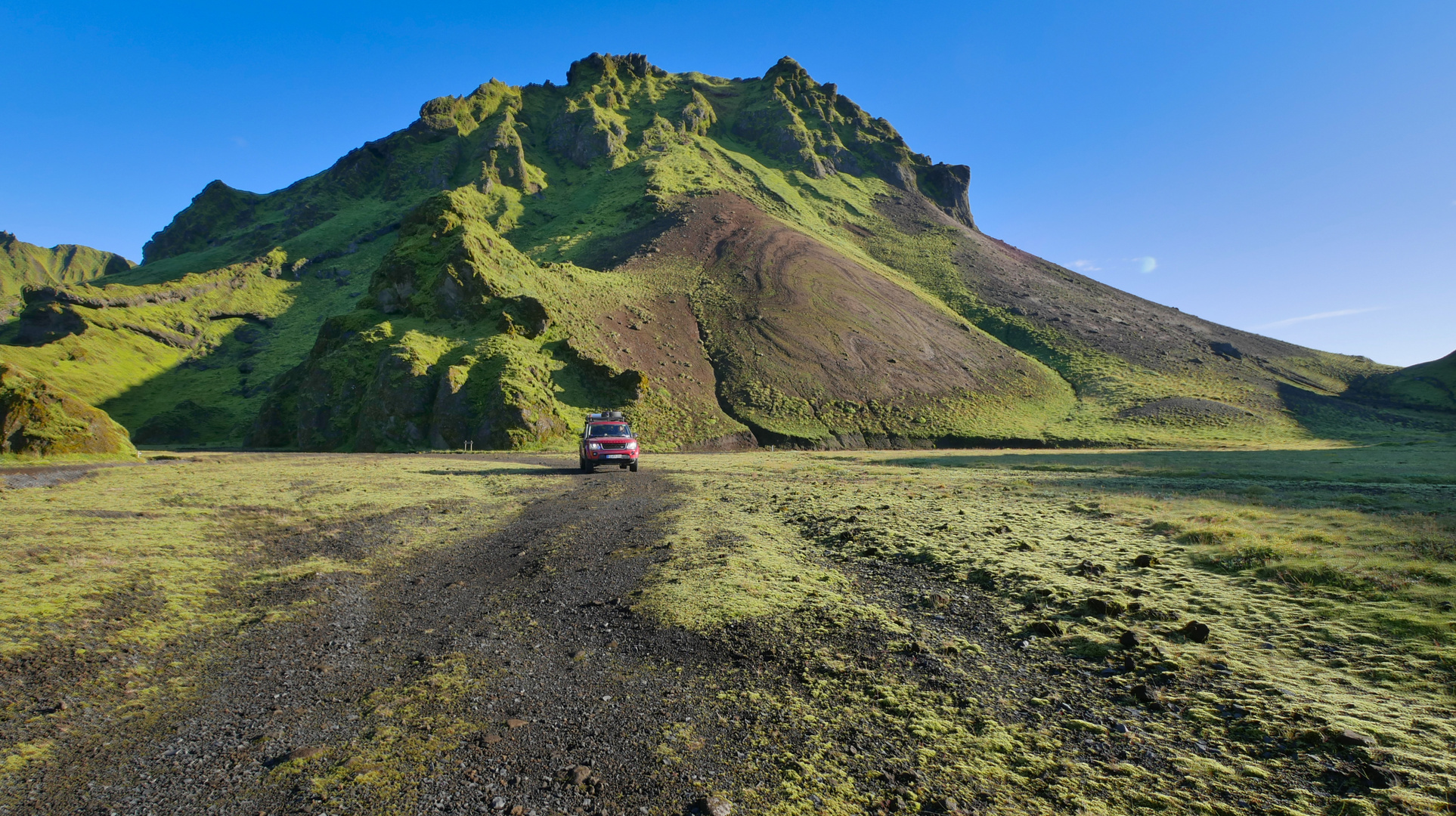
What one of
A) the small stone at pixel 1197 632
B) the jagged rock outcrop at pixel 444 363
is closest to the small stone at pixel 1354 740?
the small stone at pixel 1197 632

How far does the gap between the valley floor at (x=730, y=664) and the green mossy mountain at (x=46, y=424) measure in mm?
12722

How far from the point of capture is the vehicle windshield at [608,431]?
85.8 feet

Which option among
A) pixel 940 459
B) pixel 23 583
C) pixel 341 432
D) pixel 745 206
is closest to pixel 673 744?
pixel 23 583

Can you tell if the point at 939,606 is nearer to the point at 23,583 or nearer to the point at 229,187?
the point at 23,583

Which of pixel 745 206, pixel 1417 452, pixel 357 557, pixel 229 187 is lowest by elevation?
pixel 357 557

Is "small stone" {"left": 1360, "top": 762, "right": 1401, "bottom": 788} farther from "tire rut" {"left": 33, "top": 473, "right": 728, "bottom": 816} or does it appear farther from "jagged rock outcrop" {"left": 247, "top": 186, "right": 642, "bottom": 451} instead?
"jagged rock outcrop" {"left": 247, "top": 186, "right": 642, "bottom": 451}

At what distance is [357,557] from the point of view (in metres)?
10.3

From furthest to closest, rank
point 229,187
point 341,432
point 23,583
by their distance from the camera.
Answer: point 229,187 → point 341,432 → point 23,583

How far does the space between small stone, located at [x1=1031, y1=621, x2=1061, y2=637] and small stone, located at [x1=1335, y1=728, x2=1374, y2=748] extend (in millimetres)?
2506

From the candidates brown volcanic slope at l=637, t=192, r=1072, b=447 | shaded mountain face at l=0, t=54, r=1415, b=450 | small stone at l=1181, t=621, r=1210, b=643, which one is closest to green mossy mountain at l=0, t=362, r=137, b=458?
shaded mountain face at l=0, t=54, r=1415, b=450

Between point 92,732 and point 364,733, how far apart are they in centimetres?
203

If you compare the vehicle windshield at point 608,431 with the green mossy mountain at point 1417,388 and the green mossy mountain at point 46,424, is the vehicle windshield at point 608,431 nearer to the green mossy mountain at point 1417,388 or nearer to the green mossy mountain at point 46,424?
the green mossy mountain at point 46,424

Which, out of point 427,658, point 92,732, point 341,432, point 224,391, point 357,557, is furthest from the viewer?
point 224,391

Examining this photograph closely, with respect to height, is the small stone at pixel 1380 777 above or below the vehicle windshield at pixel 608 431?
below
